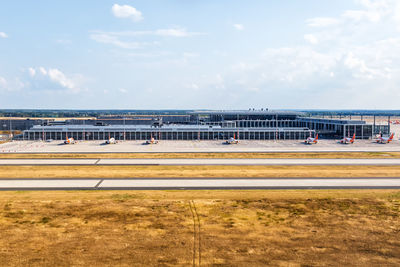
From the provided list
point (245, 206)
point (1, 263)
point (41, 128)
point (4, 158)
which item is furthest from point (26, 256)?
point (41, 128)

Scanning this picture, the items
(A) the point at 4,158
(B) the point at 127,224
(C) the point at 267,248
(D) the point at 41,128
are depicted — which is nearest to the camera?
(C) the point at 267,248

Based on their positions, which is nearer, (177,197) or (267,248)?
(267,248)

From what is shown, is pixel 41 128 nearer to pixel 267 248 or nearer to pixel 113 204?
pixel 113 204

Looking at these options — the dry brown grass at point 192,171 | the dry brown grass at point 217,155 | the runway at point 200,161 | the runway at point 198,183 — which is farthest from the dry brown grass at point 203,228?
the dry brown grass at point 217,155

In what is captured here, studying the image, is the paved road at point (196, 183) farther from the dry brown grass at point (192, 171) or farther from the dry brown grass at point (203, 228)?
the dry brown grass at point (203, 228)

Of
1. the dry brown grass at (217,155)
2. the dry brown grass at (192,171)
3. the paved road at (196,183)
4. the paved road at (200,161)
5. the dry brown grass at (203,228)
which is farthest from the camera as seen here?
the dry brown grass at (217,155)

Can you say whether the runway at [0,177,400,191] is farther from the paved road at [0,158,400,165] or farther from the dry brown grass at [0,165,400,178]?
the paved road at [0,158,400,165]

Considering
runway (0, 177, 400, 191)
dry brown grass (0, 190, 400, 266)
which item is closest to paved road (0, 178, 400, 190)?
runway (0, 177, 400, 191)
